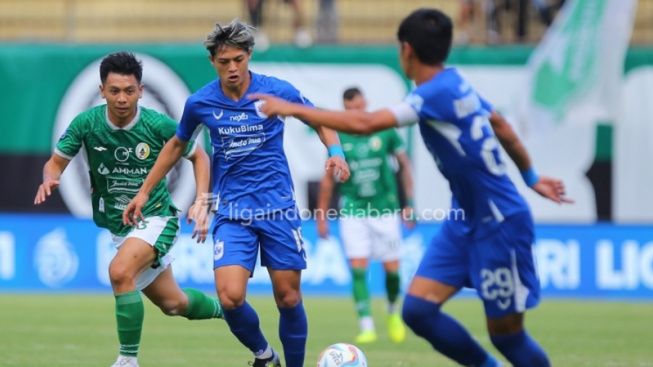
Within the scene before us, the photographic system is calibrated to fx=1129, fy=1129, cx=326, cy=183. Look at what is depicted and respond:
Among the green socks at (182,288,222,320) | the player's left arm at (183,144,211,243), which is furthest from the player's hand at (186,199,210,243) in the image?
the green socks at (182,288,222,320)

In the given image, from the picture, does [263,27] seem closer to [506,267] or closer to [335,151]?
[335,151]

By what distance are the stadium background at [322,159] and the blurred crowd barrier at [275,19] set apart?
566 millimetres

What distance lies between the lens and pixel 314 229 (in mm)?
18000

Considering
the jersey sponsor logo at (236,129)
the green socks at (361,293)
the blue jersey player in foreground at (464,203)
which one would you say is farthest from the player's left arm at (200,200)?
the green socks at (361,293)

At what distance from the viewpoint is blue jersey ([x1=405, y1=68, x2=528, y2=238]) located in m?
6.46

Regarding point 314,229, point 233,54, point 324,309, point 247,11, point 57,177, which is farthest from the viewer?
point 247,11

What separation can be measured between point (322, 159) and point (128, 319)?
1044cm

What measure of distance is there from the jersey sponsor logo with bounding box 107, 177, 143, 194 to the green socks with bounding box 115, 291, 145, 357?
832mm

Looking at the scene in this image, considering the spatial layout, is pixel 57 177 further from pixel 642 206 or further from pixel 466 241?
pixel 642 206

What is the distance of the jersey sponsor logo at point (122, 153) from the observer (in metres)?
8.48

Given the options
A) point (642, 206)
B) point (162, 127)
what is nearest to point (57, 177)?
point (162, 127)

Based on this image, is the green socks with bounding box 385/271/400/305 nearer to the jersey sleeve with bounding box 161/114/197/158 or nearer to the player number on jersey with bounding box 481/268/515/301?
the jersey sleeve with bounding box 161/114/197/158

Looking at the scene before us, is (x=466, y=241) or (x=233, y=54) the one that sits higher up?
(x=233, y=54)

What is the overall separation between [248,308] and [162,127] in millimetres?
1592
